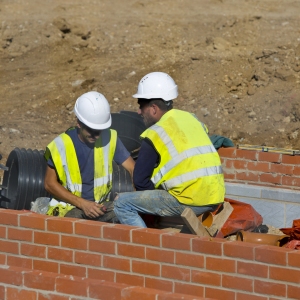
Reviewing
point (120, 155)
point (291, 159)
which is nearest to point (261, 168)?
point (291, 159)

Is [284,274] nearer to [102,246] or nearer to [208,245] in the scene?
[208,245]

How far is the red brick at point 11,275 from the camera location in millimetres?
4965

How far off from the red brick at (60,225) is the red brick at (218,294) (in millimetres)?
1096

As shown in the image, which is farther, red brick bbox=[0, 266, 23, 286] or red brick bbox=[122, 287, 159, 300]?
red brick bbox=[0, 266, 23, 286]

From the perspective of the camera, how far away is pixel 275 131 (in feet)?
37.1

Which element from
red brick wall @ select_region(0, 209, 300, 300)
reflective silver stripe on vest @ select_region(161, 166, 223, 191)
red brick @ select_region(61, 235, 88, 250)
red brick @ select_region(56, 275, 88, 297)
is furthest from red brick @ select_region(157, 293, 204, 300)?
reflective silver stripe on vest @ select_region(161, 166, 223, 191)

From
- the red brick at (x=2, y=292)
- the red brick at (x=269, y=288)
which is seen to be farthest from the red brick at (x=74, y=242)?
the red brick at (x=269, y=288)

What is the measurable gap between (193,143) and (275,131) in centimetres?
638

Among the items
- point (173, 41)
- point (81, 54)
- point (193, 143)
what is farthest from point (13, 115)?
point (193, 143)

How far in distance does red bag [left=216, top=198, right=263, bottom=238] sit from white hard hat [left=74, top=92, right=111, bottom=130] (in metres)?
1.46

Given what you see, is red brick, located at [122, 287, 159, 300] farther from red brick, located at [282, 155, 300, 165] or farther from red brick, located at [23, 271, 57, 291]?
red brick, located at [282, 155, 300, 165]

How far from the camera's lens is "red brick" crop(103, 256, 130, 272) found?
470 centimetres

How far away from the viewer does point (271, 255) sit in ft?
13.8

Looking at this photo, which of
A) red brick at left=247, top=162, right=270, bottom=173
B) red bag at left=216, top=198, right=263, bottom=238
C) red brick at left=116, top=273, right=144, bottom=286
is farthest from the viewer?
red brick at left=247, top=162, right=270, bottom=173
